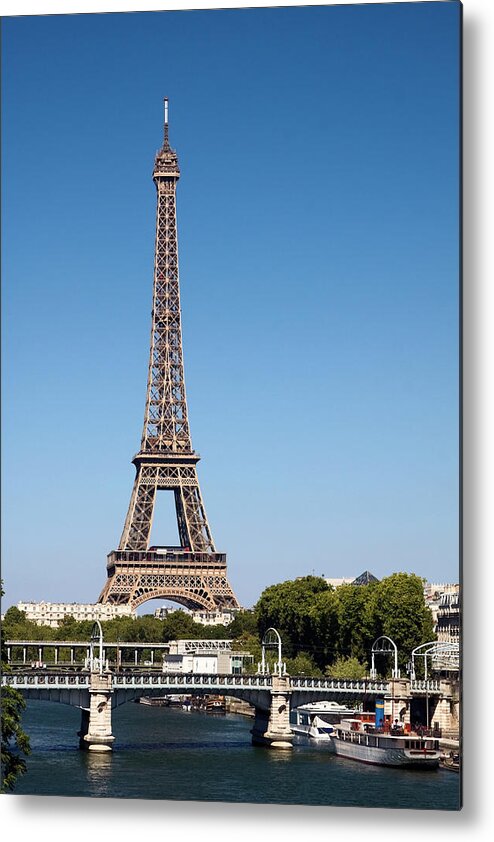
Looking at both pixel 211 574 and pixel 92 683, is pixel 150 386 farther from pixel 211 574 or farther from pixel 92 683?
pixel 92 683

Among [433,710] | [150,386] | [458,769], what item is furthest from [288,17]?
[150,386]

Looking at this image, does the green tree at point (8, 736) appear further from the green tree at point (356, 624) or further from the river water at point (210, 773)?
the green tree at point (356, 624)

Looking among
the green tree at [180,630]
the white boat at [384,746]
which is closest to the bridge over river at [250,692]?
the white boat at [384,746]

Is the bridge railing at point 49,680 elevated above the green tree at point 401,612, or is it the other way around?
the green tree at point 401,612

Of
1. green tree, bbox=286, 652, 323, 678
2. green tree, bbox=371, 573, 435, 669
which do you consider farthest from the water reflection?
green tree, bbox=286, 652, 323, 678

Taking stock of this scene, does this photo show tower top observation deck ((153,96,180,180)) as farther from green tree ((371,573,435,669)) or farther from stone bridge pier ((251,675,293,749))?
green tree ((371,573,435,669))

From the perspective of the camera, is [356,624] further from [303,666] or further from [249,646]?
[249,646]
